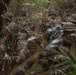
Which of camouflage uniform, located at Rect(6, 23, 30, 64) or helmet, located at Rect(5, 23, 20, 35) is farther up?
helmet, located at Rect(5, 23, 20, 35)

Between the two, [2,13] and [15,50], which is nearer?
[15,50]

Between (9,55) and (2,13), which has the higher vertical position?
(2,13)

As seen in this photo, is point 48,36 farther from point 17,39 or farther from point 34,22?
point 34,22

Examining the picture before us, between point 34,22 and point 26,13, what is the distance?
0.35 meters

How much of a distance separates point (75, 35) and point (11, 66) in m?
0.63

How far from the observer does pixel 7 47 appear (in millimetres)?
2146

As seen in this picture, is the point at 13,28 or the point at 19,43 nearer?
the point at 19,43

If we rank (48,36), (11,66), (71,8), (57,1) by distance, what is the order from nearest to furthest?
(11,66)
(48,36)
(57,1)
(71,8)

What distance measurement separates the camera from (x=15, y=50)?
2.02m

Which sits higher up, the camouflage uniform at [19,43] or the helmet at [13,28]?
the helmet at [13,28]

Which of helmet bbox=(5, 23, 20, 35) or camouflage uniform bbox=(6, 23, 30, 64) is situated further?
helmet bbox=(5, 23, 20, 35)

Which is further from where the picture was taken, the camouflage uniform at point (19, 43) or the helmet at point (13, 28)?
the helmet at point (13, 28)

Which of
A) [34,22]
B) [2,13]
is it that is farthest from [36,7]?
[2,13]

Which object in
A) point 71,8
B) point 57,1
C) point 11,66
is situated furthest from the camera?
point 71,8
